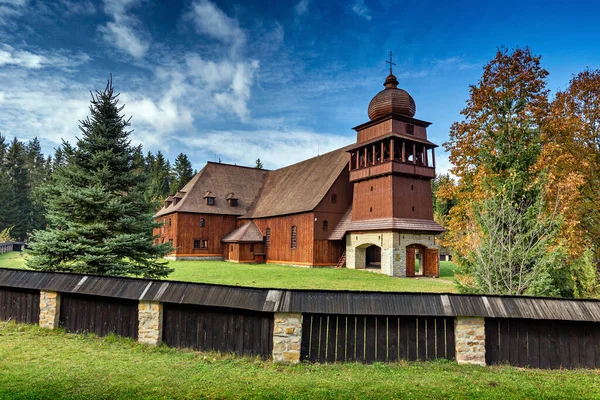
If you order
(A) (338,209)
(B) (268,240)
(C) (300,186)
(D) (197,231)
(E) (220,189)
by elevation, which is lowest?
(B) (268,240)

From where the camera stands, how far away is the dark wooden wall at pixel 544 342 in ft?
26.8

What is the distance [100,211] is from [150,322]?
7493mm

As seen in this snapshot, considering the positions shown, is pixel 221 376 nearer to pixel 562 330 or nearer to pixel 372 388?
pixel 372 388

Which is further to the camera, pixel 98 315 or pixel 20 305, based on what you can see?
pixel 20 305

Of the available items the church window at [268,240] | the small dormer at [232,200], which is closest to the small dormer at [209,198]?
the small dormer at [232,200]

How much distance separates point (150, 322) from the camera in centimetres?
881

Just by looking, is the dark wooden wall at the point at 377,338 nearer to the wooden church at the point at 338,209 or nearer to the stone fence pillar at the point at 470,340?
the stone fence pillar at the point at 470,340

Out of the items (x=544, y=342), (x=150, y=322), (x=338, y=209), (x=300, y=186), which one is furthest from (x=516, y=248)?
(x=300, y=186)

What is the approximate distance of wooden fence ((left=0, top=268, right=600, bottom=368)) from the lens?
7.88 m

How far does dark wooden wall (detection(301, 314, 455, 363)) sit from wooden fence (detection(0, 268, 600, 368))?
0.02 m

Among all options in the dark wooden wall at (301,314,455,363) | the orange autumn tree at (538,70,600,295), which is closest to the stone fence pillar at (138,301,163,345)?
the dark wooden wall at (301,314,455,363)

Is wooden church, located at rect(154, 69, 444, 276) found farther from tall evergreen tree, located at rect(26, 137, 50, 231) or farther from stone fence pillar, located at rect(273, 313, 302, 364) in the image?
tall evergreen tree, located at rect(26, 137, 50, 231)

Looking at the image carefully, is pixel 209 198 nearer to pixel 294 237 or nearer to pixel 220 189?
pixel 220 189

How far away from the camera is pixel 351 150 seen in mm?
28781
